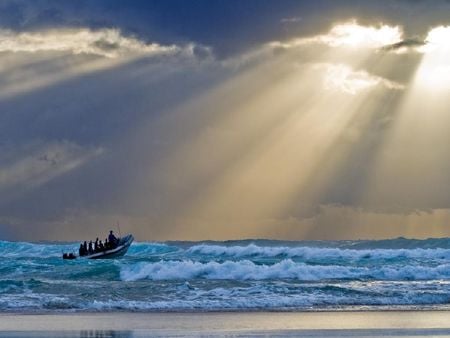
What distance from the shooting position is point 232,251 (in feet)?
255

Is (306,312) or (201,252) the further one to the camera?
(201,252)

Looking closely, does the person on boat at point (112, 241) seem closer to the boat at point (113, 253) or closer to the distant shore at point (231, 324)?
the boat at point (113, 253)

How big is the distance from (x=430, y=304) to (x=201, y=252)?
50304mm

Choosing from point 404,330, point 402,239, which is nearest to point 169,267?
point 404,330

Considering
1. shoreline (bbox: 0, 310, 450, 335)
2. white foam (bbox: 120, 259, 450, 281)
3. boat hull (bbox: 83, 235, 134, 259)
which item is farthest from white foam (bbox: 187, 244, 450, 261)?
shoreline (bbox: 0, 310, 450, 335)

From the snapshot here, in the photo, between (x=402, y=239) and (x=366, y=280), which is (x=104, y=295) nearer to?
(x=366, y=280)

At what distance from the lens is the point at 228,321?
2520cm

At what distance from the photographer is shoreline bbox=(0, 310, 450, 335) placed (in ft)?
77.1

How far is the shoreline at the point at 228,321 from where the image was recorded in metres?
23.5

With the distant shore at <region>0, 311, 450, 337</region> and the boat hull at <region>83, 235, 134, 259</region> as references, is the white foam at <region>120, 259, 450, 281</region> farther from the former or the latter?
the boat hull at <region>83, 235, 134, 259</region>

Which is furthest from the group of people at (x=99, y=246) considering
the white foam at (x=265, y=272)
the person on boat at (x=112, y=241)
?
the white foam at (x=265, y=272)

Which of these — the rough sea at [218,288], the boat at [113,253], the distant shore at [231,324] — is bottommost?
the distant shore at [231,324]

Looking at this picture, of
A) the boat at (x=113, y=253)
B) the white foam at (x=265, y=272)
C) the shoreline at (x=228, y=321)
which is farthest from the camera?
the boat at (x=113, y=253)

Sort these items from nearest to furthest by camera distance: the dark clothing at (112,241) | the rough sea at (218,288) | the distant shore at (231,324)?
the distant shore at (231,324)
the rough sea at (218,288)
the dark clothing at (112,241)
